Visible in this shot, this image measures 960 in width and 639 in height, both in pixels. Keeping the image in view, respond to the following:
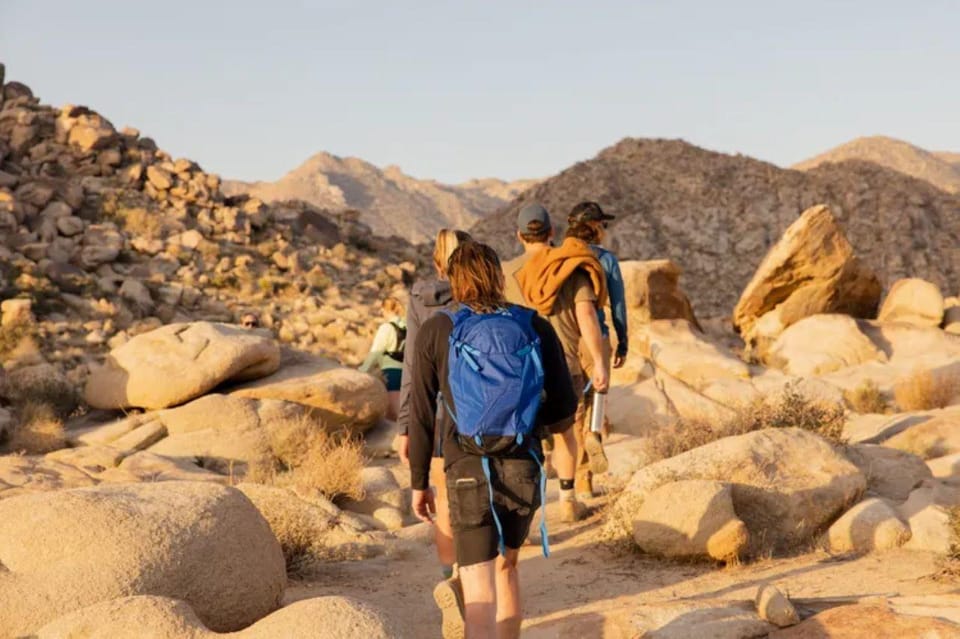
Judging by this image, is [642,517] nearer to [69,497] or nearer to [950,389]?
[69,497]

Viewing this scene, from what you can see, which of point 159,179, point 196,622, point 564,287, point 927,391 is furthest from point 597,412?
point 159,179

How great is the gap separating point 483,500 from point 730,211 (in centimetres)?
2917

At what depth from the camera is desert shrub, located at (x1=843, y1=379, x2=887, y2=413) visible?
13.6 metres

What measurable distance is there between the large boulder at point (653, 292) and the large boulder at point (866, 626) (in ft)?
40.8

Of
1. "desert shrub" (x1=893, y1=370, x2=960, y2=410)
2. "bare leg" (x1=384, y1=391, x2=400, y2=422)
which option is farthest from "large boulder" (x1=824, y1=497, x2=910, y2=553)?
"desert shrub" (x1=893, y1=370, x2=960, y2=410)

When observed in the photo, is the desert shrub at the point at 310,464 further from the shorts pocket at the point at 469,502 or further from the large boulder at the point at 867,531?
the shorts pocket at the point at 469,502

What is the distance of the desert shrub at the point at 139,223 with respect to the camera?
20.4 metres

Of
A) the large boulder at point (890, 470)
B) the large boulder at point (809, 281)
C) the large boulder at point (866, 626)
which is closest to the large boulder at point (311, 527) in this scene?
the large boulder at point (866, 626)

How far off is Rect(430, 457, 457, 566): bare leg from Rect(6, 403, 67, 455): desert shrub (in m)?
6.52

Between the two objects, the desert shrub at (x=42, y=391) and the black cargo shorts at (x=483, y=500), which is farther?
the desert shrub at (x=42, y=391)

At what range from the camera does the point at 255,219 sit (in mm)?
23078

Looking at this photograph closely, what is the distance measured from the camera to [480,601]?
376 centimetres

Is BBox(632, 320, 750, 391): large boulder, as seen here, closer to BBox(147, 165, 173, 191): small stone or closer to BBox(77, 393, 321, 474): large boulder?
BBox(77, 393, 321, 474): large boulder

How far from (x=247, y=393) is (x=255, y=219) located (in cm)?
1221
